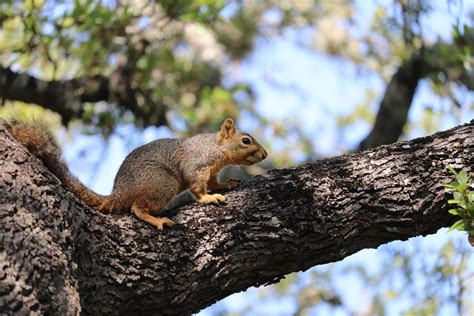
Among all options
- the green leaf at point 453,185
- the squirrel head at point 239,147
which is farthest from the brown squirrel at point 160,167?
the green leaf at point 453,185

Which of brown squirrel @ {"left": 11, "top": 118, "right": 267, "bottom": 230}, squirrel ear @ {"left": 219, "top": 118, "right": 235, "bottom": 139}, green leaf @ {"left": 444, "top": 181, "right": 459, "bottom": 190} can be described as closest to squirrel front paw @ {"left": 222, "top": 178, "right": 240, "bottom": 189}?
brown squirrel @ {"left": 11, "top": 118, "right": 267, "bottom": 230}

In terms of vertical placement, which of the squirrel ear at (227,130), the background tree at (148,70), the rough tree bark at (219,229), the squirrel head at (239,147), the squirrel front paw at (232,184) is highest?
the background tree at (148,70)

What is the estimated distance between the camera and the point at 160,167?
4.03 metres

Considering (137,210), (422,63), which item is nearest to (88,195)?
(137,210)

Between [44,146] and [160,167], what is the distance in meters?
0.97

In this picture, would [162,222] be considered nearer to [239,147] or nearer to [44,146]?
[44,146]

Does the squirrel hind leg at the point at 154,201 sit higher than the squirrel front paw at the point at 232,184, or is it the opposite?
the squirrel front paw at the point at 232,184

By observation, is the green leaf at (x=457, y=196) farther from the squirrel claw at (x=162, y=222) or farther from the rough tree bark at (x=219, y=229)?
the squirrel claw at (x=162, y=222)

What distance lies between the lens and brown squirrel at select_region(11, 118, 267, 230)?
3.24 metres

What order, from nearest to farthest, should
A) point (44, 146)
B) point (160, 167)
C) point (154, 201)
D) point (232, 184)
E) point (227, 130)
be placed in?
point (44, 146) → point (154, 201) → point (232, 184) → point (160, 167) → point (227, 130)

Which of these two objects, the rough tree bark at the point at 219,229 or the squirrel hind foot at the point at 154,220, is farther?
the squirrel hind foot at the point at 154,220

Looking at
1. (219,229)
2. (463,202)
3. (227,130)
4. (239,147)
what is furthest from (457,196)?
(227,130)

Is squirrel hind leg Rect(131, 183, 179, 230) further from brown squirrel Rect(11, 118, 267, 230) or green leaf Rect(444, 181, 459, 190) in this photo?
green leaf Rect(444, 181, 459, 190)

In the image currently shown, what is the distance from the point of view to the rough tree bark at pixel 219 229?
274cm
